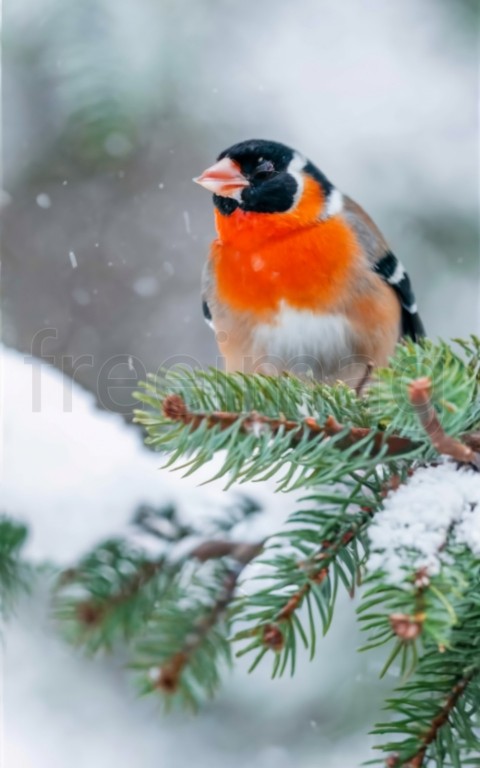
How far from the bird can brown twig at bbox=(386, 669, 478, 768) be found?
1042 mm

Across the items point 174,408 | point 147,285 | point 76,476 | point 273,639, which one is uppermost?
point 174,408

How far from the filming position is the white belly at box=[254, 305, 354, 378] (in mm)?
1802

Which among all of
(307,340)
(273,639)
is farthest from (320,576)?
(307,340)

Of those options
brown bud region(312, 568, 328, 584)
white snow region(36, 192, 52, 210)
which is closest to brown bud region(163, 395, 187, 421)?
brown bud region(312, 568, 328, 584)

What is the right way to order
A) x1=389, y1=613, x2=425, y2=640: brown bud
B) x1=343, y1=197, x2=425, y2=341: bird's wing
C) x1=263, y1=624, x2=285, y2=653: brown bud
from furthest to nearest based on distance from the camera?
x1=343, y1=197, x2=425, y2=341: bird's wing
x1=263, y1=624, x2=285, y2=653: brown bud
x1=389, y1=613, x2=425, y2=640: brown bud

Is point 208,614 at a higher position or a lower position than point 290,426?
lower

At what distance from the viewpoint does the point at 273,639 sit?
74 cm

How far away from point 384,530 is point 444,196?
1603 mm

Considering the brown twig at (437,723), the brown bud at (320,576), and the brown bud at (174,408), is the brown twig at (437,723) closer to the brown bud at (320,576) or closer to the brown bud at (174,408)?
the brown bud at (320,576)

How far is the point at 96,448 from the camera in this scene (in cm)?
133

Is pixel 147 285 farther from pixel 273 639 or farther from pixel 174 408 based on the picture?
pixel 273 639

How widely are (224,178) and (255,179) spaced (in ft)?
0.30

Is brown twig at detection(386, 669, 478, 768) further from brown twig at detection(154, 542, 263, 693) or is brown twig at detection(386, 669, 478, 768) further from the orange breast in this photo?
the orange breast

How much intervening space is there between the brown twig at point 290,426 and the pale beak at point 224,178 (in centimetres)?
104
